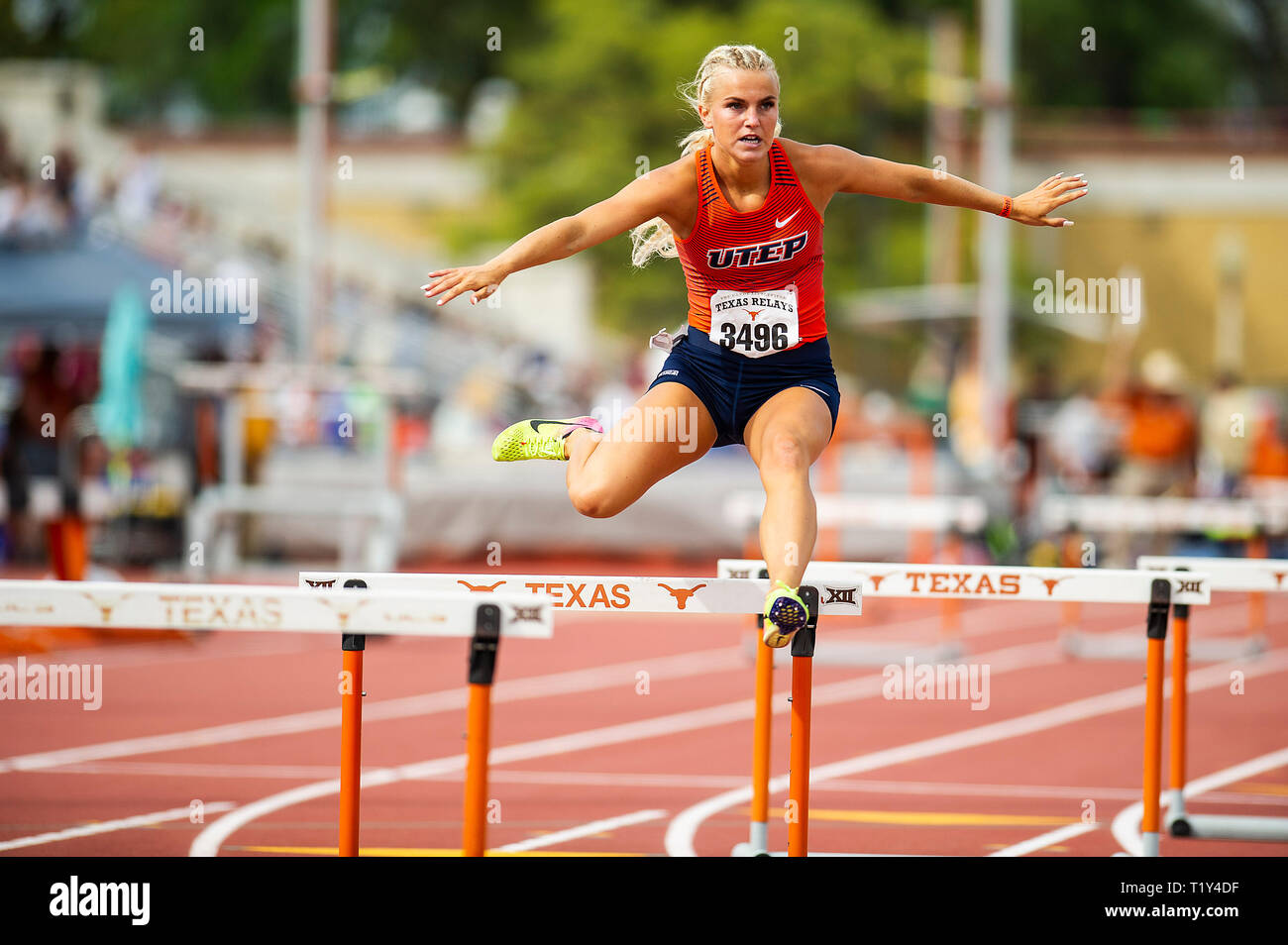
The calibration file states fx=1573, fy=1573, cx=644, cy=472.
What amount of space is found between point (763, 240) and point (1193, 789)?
3.52 metres

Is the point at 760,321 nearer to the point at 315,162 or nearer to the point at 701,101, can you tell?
the point at 701,101

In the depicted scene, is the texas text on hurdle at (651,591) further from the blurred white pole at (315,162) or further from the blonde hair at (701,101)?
the blurred white pole at (315,162)

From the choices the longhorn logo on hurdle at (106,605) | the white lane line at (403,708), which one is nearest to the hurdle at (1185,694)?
the longhorn logo on hurdle at (106,605)

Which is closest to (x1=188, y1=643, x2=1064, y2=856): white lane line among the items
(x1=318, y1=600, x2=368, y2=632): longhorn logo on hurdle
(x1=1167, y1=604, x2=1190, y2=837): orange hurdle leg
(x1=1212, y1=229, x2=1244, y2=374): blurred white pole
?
(x1=318, y1=600, x2=368, y2=632): longhorn logo on hurdle

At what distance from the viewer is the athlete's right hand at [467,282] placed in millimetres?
4270

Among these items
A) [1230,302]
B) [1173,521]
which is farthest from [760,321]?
[1230,302]

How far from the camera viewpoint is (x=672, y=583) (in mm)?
4566

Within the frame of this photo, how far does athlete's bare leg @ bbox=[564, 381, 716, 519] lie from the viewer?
4.76 metres

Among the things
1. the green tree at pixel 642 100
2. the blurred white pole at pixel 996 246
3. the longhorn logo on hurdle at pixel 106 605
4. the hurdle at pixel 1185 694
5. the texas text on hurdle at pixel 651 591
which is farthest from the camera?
the green tree at pixel 642 100

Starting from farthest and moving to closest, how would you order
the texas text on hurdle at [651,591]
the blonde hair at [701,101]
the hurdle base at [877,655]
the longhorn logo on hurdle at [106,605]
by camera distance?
the hurdle base at [877,655] → the blonde hair at [701,101] → the texas text on hurdle at [651,591] → the longhorn logo on hurdle at [106,605]

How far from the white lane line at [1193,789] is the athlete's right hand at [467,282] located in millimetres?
2933

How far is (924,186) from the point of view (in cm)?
479

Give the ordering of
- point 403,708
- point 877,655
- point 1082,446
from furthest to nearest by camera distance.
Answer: point 1082,446
point 877,655
point 403,708

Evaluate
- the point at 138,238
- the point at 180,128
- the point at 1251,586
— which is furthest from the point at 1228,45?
the point at 1251,586
